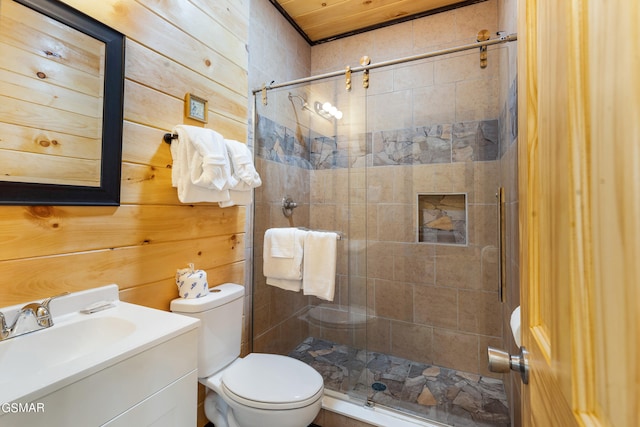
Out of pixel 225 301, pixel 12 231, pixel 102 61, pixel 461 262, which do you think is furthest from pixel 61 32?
pixel 461 262

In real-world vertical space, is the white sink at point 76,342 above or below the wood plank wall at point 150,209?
below

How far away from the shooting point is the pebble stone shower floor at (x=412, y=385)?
5.16 feet

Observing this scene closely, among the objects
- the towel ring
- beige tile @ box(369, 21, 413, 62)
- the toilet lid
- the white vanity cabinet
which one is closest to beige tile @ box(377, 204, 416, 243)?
the toilet lid

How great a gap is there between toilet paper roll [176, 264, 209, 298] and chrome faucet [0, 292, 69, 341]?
471 millimetres

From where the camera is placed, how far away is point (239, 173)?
56.9 inches

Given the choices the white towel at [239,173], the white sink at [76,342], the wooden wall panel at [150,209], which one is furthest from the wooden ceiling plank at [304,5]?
the white sink at [76,342]

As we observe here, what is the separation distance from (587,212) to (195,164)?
1292mm

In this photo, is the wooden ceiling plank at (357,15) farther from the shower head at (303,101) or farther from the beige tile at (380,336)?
the beige tile at (380,336)

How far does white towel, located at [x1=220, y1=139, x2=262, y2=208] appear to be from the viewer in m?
1.44

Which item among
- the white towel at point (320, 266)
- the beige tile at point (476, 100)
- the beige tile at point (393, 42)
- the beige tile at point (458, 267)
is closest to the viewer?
the white towel at point (320, 266)

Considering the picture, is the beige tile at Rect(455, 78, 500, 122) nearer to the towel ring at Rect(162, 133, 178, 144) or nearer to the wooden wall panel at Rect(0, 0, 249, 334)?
the wooden wall panel at Rect(0, 0, 249, 334)

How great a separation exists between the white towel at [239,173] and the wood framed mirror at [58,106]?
47 cm

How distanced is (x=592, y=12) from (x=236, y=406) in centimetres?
150

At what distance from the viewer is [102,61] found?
1062 mm
